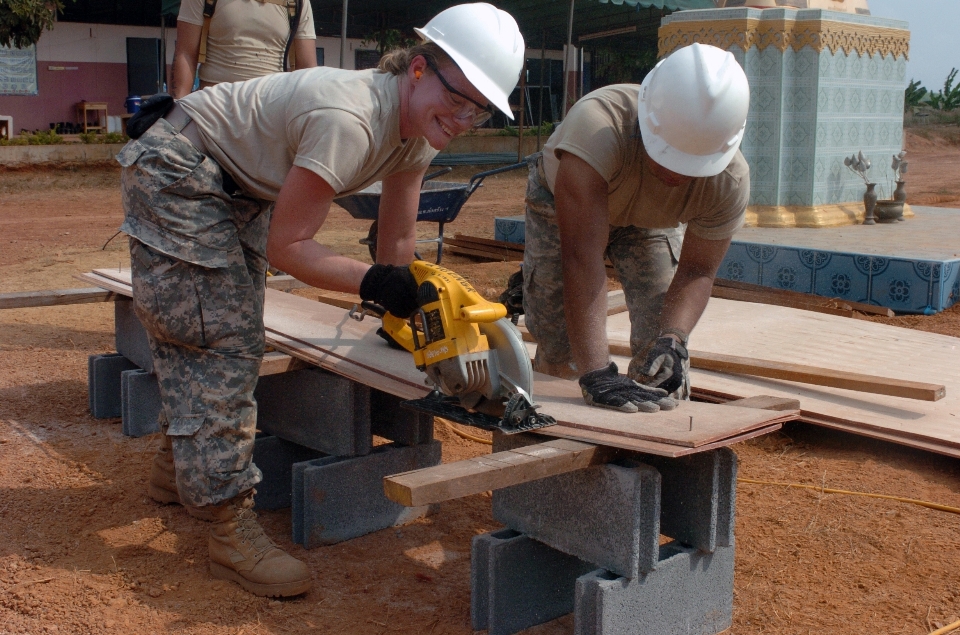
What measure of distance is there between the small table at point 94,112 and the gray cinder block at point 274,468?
1556cm

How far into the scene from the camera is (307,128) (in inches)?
99.0

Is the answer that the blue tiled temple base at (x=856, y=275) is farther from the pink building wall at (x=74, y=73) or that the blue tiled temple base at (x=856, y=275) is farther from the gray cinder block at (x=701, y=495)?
the pink building wall at (x=74, y=73)

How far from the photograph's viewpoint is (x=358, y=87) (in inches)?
103

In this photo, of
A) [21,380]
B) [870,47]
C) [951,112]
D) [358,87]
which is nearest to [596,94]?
[358,87]

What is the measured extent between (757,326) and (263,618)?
356cm

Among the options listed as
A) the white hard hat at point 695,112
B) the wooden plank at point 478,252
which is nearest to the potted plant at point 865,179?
the wooden plank at point 478,252

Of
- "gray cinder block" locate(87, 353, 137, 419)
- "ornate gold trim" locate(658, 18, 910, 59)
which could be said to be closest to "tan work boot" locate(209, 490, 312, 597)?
"gray cinder block" locate(87, 353, 137, 419)

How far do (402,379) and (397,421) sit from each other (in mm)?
445

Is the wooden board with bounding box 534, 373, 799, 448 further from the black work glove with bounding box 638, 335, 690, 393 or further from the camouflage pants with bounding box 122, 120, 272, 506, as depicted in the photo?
the camouflage pants with bounding box 122, 120, 272, 506

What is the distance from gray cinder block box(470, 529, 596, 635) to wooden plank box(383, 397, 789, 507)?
44 centimetres

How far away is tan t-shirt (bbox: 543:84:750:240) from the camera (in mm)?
2957

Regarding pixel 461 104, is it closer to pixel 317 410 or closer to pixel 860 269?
pixel 317 410

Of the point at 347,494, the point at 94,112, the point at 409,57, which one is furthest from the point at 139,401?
the point at 94,112

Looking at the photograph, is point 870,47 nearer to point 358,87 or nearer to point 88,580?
point 358,87
